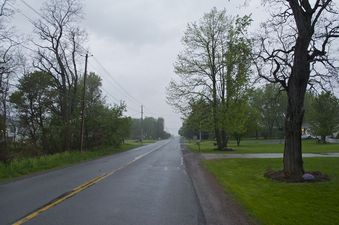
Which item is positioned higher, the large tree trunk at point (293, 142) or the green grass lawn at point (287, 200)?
the large tree trunk at point (293, 142)

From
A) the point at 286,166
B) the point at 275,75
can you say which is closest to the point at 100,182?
the point at 286,166

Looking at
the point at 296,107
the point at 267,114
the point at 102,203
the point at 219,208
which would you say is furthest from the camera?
A: the point at 267,114

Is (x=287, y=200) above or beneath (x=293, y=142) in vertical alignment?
beneath

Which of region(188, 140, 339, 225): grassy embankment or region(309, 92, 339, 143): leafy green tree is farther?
region(309, 92, 339, 143): leafy green tree

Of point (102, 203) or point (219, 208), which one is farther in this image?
point (102, 203)

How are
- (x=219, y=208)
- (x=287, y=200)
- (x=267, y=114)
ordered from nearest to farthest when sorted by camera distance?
(x=219, y=208) → (x=287, y=200) → (x=267, y=114)

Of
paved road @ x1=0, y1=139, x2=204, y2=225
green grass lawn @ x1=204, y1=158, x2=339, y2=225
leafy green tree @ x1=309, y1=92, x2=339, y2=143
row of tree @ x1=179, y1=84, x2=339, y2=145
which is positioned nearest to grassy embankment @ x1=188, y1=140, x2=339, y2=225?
green grass lawn @ x1=204, y1=158, x2=339, y2=225

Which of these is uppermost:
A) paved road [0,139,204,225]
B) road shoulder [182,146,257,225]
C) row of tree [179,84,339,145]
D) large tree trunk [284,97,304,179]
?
row of tree [179,84,339,145]

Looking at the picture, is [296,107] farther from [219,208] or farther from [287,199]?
[219,208]

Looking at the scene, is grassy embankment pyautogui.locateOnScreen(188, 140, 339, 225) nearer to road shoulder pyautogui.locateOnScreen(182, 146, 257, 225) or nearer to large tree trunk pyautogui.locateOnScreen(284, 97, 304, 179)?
road shoulder pyautogui.locateOnScreen(182, 146, 257, 225)

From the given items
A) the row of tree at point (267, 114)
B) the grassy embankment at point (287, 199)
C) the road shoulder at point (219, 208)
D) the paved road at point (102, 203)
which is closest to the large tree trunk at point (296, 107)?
the grassy embankment at point (287, 199)

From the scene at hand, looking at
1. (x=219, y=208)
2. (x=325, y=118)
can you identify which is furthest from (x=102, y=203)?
(x=325, y=118)

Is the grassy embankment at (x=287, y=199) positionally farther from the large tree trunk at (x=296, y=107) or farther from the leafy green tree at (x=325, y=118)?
the leafy green tree at (x=325, y=118)

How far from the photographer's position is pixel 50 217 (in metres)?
8.52
